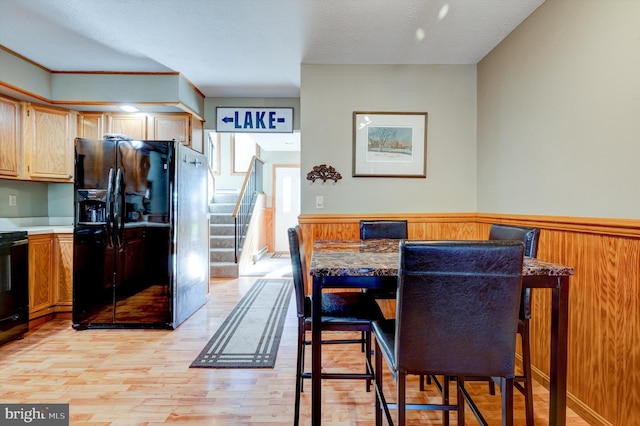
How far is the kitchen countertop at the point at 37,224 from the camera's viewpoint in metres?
3.01

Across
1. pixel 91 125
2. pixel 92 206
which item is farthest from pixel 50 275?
pixel 91 125

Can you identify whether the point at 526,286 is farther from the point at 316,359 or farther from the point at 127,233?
the point at 127,233

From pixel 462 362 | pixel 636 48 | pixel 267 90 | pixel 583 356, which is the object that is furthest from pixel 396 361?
pixel 267 90

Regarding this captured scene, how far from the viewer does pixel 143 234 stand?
2.83 m

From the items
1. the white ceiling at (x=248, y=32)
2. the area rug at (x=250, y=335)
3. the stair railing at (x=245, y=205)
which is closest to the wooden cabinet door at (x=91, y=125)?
the white ceiling at (x=248, y=32)

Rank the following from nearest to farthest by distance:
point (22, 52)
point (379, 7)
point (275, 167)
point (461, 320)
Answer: point (461, 320), point (379, 7), point (22, 52), point (275, 167)

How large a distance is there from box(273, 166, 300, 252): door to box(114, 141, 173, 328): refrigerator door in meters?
4.95

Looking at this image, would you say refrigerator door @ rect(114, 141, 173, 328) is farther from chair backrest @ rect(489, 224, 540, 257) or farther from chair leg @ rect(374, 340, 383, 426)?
chair backrest @ rect(489, 224, 540, 257)

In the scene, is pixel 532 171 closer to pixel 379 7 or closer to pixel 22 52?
pixel 379 7

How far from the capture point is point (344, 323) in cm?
146

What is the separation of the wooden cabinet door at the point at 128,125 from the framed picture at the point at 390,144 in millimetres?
2510

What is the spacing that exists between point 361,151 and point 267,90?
1600mm

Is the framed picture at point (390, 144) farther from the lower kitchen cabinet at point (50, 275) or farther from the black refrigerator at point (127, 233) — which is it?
the lower kitchen cabinet at point (50, 275)

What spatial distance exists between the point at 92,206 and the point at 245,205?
289 centimetres
